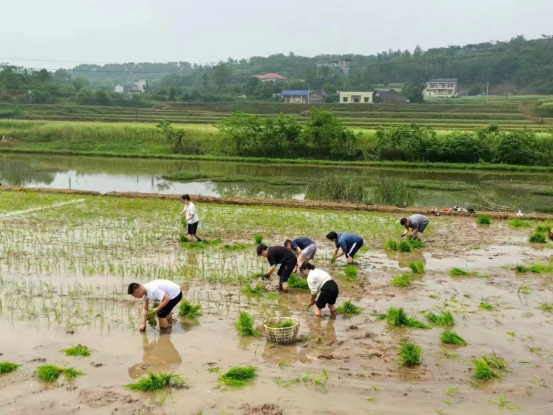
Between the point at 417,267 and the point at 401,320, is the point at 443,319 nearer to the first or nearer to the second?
the point at 401,320

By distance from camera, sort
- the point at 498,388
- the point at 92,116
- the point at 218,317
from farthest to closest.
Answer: the point at 92,116 < the point at 218,317 < the point at 498,388

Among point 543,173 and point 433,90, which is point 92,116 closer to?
point 543,173

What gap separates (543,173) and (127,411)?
105ft

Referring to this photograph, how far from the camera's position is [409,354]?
24.1 ft

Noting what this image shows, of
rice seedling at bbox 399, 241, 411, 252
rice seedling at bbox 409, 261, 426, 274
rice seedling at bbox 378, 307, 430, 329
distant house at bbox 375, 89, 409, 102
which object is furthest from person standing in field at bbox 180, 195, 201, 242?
distant house at bbox 375, 89, 409, 102

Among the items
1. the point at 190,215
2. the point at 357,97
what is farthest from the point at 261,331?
the point at 357,97

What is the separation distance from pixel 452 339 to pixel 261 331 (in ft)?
8.95

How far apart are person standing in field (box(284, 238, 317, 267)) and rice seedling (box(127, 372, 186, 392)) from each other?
4418mm

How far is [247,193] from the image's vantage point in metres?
24.2

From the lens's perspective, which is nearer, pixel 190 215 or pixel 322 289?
pixel 322 289

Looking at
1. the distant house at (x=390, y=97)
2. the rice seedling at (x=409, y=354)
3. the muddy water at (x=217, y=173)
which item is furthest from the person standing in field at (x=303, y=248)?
the distant house at (x=390, y=97)

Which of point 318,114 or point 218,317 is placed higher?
point 318,114

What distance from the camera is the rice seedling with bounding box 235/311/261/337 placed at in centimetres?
831

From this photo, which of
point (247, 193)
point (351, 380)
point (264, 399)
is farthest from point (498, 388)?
point (247, 193)
